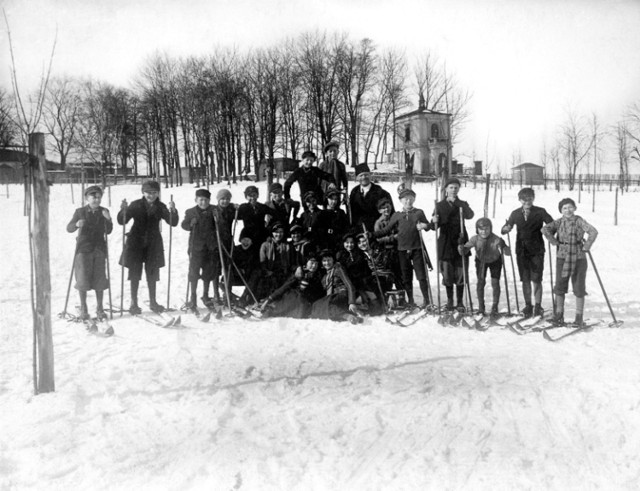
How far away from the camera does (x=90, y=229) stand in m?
6.51

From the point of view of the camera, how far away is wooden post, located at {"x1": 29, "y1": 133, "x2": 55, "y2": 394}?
4.11 metres

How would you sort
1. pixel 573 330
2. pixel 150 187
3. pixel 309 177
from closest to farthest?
pixel 573 330, pixel 150 187, pixel 309 177

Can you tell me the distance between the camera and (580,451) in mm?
3623

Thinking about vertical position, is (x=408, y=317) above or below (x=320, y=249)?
below

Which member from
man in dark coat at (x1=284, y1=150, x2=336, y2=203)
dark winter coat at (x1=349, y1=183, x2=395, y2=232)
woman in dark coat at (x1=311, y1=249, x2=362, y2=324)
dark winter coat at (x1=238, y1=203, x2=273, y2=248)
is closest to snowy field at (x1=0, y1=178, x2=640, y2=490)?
woman in dark coat at (x1=311, y1=249, x2=362, y2=324)

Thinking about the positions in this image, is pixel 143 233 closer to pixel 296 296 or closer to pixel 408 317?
pixel 296 296

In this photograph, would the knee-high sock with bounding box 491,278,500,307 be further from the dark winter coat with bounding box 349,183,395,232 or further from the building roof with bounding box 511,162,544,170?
the building roof with bounding box 511,162,544,170

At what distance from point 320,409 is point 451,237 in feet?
12.9

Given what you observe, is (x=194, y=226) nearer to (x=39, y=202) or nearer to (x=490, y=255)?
(x=39, y=202)

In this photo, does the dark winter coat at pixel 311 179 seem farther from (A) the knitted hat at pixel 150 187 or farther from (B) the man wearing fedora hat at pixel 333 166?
(A) the knitted hat at pixel 150 187

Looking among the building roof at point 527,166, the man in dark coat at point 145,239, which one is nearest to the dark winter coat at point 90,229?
the man in dark coat at point 145,239

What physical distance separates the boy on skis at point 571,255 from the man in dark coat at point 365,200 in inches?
105

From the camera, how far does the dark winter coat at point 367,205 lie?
8.16m

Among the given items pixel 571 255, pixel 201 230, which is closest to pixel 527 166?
pixel 571 255
